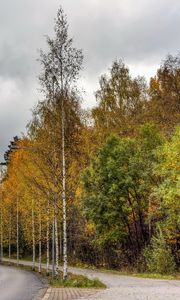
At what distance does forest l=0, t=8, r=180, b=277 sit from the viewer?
2620 centimetres

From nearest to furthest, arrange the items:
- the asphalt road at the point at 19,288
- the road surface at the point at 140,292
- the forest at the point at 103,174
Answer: the road surface at the point at 140,292 → the asphalt road at the point at 19,288 → the forest at the point at 103,174

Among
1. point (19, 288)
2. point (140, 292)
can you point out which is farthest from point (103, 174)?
point (140, 292)

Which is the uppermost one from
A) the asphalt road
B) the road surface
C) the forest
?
the forest

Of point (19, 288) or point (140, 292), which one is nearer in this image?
point (140, 292)

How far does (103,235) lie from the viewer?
1618 inches

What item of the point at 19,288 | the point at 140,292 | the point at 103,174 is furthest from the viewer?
the point at 103,174

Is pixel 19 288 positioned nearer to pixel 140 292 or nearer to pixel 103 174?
pixel 140 292

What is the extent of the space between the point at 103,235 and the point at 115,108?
19.6 m

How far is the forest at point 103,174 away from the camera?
2620cm

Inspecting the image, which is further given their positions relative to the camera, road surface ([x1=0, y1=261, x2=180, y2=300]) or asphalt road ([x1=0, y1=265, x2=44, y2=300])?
asphalt road ([x1=0, y1=265, x2=44, y2=300])

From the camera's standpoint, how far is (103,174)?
41281 mm

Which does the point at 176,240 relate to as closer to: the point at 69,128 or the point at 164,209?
the point at 164,209

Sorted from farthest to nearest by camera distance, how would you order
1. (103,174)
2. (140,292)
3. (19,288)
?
(103,174) → (19,288) → (140,292)

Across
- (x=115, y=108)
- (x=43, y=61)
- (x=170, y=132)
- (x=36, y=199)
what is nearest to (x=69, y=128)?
(x=43, y=61)
